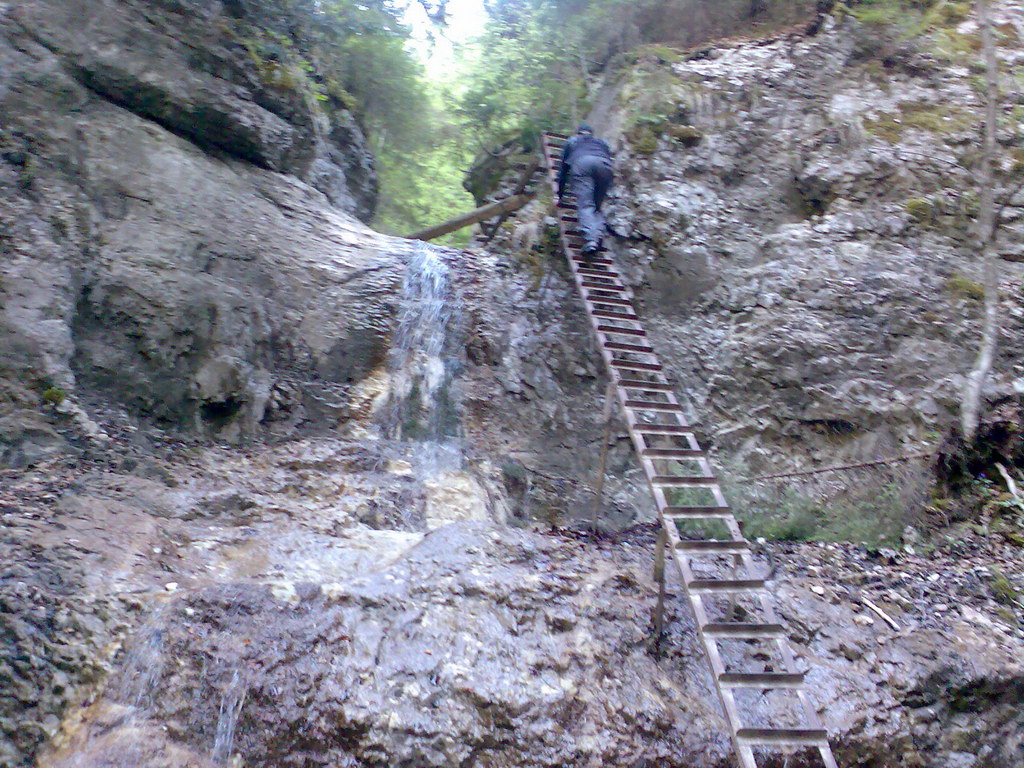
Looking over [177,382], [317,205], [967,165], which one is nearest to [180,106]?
[317,205]

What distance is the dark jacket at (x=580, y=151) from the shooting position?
8805mm

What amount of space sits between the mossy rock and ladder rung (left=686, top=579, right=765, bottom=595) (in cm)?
723

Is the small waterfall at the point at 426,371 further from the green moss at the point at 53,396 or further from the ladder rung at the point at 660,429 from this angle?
the green moss at the point at 53,396

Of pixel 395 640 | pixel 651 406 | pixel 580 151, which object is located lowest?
pixel 395 640

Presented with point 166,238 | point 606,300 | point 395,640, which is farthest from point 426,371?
point 395,640

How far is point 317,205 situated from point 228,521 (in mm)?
5291

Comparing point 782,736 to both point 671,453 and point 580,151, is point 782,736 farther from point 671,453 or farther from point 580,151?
point 580,151

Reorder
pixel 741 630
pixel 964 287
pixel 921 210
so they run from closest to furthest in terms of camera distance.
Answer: pixel 741 630 → pixel 964 287 → pixel 921 210

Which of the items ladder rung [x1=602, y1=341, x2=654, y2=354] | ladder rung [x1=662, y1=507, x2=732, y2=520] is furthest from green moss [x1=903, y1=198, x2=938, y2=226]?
ladder rung [x1=662, y1=507, x2=732, y2=520]

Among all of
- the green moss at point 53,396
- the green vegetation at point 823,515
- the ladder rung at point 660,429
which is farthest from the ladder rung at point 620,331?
the green moss at point 53,396

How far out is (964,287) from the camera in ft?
24.4

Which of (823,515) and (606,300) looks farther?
(606,300)

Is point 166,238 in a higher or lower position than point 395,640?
higher

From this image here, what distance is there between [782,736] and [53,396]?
5.91 m
